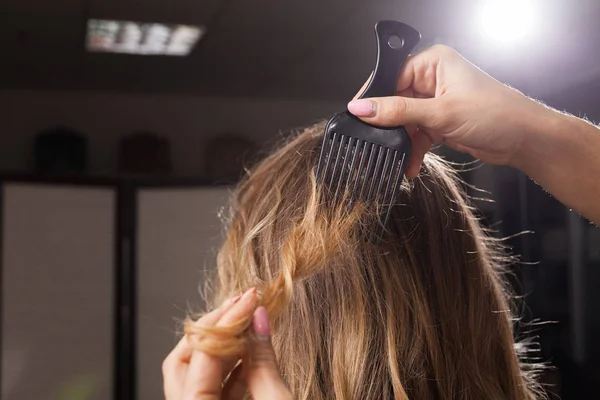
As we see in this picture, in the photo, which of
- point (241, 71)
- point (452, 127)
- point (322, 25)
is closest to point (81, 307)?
point (241, 71)

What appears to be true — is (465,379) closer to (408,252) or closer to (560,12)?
(408,252)

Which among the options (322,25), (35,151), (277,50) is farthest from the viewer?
(35,151)

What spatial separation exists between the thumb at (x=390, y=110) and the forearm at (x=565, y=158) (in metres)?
0.12

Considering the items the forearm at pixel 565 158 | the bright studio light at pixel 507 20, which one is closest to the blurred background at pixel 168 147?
the bright studio light at pixel 507 20

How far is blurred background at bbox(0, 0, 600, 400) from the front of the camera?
5.35 ft

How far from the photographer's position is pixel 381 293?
66 centimetres

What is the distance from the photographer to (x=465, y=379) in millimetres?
678

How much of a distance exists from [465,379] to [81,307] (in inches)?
79.2

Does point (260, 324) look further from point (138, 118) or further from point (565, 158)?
point (138, 118)

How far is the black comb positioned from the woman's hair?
0.05 ft

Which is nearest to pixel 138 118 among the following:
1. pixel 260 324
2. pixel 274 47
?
pixel 274 47

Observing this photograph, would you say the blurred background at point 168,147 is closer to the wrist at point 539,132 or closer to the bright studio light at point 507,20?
the bright studio light at point 507,20

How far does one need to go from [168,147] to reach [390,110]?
94.3 inches

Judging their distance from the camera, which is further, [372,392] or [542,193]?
[542,193]
